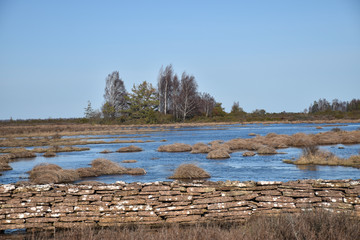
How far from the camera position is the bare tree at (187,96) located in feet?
312

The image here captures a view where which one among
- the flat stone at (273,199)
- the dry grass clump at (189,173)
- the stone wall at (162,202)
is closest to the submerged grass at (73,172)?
the dry grass clump at (189,173)

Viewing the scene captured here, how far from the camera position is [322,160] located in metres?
26.0

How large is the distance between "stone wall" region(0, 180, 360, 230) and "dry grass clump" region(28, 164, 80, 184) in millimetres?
10391

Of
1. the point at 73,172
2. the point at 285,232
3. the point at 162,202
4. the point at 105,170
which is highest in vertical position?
the point at 285,232

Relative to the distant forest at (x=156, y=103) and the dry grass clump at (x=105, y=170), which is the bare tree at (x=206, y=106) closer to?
the distant forest at (x=156, y=103)

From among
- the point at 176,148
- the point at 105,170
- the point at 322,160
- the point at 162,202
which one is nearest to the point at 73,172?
the point at 105,170

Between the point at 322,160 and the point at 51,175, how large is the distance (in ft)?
60.8

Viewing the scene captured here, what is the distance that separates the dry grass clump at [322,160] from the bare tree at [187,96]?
66913mm

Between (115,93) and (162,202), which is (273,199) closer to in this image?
(162,202)

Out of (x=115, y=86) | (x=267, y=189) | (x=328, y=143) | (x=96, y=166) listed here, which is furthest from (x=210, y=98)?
(x=267, y=189)

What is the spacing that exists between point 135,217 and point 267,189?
3.39 meters

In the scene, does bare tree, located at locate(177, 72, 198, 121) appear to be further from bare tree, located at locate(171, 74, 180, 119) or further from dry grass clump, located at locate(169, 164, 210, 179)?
dry grass clump, located at locate(169, 164, 210, 179)

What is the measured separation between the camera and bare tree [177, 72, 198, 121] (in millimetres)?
95125

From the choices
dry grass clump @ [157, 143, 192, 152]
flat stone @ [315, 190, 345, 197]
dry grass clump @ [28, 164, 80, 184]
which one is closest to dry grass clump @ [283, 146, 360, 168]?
dry grass clump @ [157, 143, 192, 152]
